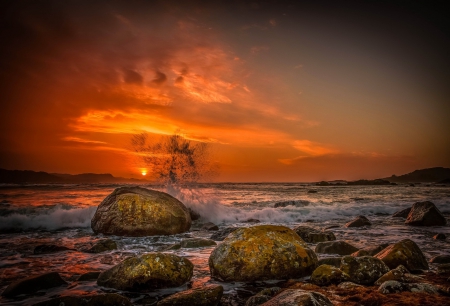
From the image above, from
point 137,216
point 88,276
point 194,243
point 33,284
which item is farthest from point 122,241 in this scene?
point 33,284

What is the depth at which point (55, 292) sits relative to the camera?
435 centimetres

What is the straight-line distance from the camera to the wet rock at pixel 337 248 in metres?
6.60

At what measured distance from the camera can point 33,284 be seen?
437 centimetres

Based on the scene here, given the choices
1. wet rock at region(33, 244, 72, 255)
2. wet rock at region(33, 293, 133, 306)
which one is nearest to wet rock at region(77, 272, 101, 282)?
wet rock at region(33, 293, 133, 306)

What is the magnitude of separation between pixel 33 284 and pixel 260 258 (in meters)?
4.04

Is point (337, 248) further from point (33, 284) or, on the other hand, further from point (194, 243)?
point (33, 284)

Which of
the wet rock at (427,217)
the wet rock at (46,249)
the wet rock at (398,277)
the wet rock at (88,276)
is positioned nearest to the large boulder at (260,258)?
the wet rock at (398,277)

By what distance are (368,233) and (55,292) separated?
9.86 m

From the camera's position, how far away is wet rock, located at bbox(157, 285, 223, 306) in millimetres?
3617

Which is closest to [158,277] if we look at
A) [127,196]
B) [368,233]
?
[127,196]

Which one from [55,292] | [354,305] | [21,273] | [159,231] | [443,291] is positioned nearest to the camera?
[354,305]

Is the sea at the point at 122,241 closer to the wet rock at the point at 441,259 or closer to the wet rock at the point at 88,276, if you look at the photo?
the wet rock at the point at 88,276

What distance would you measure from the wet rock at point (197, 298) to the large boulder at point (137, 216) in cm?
608

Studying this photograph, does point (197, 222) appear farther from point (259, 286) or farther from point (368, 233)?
point (259, 286)
